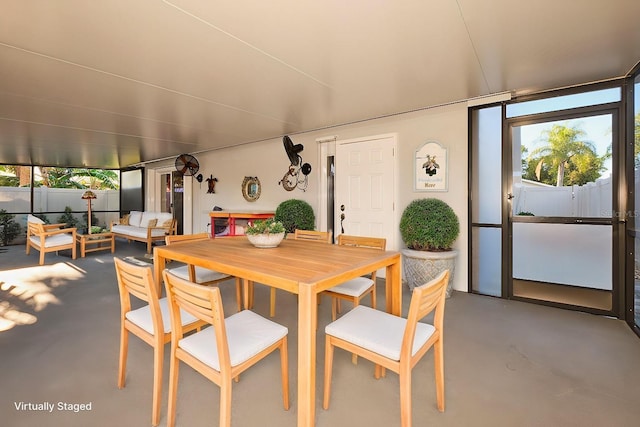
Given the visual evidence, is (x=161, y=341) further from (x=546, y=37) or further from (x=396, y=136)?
(x=396, y=136)

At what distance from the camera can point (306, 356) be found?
4.33 feet

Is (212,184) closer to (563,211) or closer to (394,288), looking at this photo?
(394,288)

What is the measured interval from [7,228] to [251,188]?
694 cm

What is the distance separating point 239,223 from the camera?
5.59m

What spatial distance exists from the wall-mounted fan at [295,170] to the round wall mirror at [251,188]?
0.68 meters

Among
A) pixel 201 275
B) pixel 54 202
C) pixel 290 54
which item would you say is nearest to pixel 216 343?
pixel 201 275

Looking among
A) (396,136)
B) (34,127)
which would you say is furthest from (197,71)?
(34,127)

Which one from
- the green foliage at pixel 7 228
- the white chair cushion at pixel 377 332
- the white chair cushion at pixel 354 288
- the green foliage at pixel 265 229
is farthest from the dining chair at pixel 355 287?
the green foliage at pixel 7 228

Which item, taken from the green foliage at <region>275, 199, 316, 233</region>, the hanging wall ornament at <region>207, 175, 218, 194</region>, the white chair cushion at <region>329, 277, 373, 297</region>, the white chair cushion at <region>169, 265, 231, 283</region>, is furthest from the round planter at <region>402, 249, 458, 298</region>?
the hanging wall ornament at <region>207, 175, 218, 194</region>

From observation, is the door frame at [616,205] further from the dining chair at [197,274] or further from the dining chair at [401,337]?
the dining chair at [197,274]

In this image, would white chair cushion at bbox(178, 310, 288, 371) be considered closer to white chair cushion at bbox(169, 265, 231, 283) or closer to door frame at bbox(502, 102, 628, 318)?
white chair cushion at bbox(169, 265, 231, 283)

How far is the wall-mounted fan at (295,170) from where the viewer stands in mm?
4906

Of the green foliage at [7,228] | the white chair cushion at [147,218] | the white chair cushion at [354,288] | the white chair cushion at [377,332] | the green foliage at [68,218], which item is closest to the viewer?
the white chair cushion at [377,332]

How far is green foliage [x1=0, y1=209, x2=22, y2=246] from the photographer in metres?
7.51
